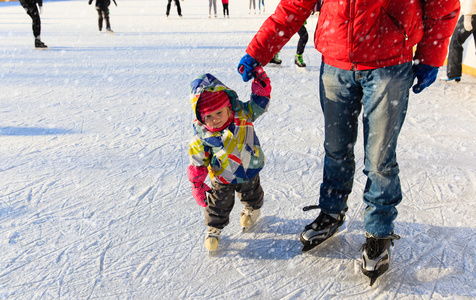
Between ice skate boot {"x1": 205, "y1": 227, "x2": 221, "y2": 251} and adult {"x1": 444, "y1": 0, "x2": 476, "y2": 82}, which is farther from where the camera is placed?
adult {"x1": 444, "y1": 0, "x2": 476, "y2": 82}

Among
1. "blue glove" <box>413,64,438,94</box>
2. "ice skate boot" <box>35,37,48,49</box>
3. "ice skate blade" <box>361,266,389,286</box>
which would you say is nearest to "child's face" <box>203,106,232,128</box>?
"blue glove" <box>413,64,438,94</box>

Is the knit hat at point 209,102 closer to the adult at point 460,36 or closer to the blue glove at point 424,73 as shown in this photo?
the blue glove at point 424,73

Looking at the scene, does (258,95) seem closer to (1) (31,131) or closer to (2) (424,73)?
(2) (424,73)

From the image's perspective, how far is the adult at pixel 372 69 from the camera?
4.62 feet

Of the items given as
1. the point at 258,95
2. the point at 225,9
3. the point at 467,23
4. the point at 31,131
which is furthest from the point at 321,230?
the point at 225,9

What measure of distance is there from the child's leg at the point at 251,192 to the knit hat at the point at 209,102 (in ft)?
1.47

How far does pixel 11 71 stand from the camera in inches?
222

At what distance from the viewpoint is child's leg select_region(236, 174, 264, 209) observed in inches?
75.9

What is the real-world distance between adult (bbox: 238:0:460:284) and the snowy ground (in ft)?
1.11

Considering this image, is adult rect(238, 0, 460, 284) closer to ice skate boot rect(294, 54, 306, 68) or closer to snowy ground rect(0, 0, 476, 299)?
snowy ground rect(0, 0, 476, 299)

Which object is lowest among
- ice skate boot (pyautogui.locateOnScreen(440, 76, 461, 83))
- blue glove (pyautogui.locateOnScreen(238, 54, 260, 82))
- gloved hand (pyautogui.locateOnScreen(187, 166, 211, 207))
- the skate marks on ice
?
the skate marks on ice

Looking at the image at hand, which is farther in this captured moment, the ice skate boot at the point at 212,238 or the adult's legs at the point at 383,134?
the ice skate boot at the point at 212,238

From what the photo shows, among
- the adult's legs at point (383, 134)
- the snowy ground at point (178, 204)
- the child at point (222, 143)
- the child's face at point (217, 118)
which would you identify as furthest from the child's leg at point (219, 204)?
the adult's legs at point (383, 134)

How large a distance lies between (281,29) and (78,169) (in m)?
1.90
